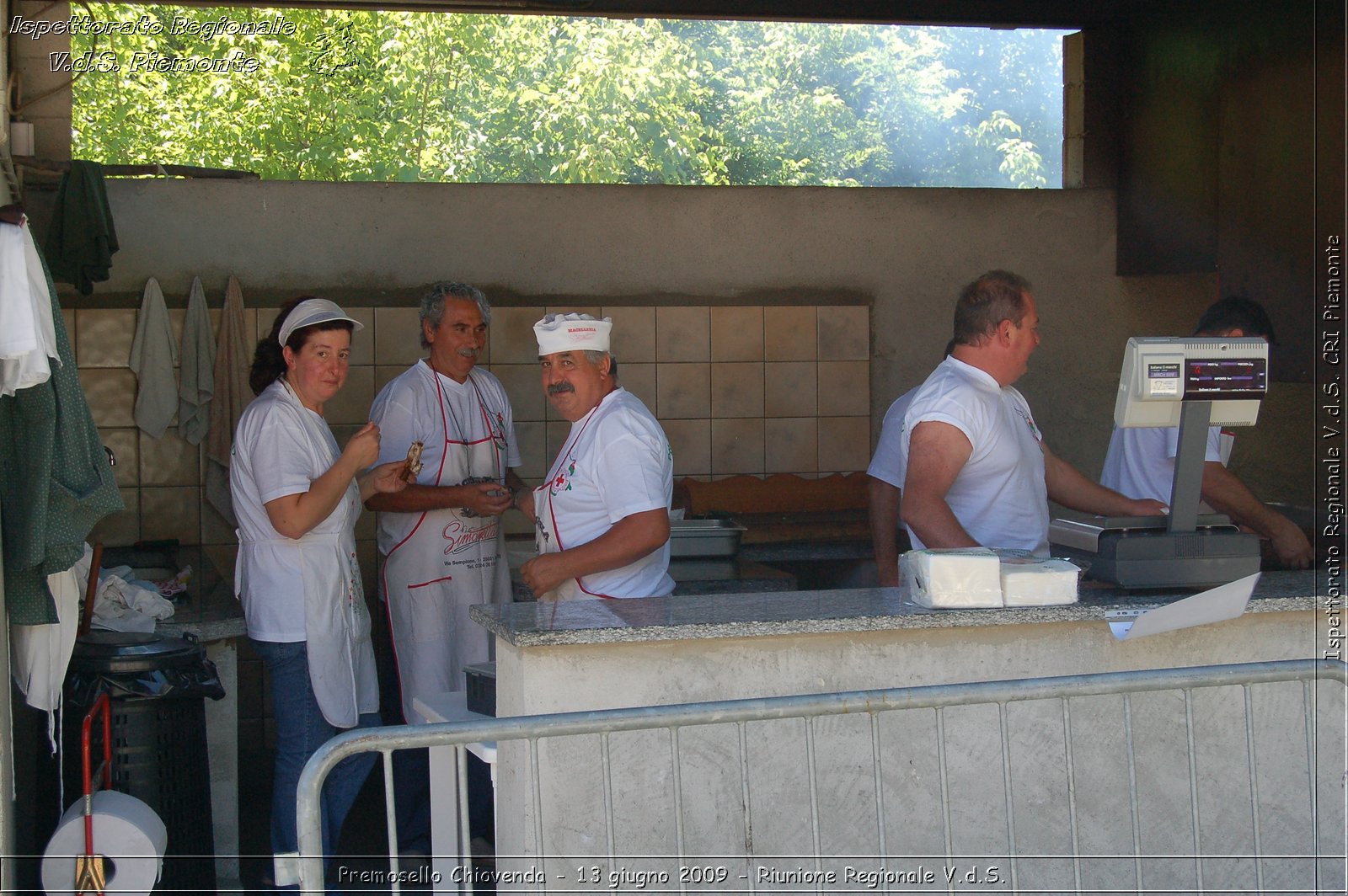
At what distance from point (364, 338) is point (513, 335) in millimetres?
611

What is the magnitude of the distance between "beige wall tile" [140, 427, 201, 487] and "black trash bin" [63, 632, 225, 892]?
182 cm

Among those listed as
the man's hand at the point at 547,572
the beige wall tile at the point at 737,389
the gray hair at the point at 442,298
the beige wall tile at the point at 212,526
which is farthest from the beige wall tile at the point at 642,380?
the man's hand at the point at 547,572

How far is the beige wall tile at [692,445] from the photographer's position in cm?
554

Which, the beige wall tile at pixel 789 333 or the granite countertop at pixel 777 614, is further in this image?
the beige wall tile at pixel 789 333

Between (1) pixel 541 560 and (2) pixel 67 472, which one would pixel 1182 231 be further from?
(2) pixel 67 472

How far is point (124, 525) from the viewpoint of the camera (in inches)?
197

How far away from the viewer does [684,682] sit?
2.45m

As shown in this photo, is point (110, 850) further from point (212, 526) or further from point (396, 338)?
point (396, 338)

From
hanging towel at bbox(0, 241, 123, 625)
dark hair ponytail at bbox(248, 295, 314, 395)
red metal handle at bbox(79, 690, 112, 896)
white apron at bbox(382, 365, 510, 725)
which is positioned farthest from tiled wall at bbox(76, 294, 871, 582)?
hanging towel at bbox(0, 241, 123, 625)

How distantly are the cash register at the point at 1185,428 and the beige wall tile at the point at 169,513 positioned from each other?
3653mm

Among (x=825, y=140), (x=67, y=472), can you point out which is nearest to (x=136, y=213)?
(x=67, y=472)

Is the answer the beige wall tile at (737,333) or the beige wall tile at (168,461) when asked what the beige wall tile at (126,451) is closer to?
the beige wall tile at (168,461)

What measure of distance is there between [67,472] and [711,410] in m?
3.28

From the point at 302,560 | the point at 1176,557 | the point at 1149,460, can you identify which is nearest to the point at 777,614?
the point at 1176,557
